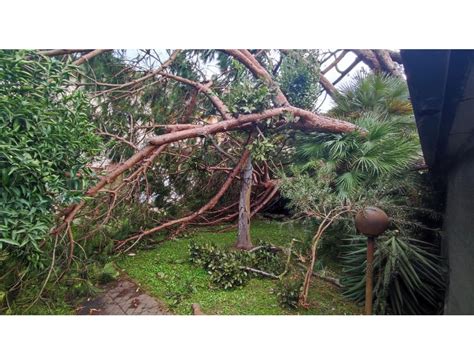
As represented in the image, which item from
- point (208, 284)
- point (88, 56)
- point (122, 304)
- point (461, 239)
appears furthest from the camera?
point (88, 56)

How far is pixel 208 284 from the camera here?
217cm

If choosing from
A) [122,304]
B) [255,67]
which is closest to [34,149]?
[122,304]

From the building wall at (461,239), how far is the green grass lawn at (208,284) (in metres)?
0.62

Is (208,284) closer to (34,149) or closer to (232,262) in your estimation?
(232,262)

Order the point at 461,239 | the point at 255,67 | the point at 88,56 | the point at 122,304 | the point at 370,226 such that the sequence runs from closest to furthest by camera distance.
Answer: the point at 370,226
the point at 461,239
the point at 122,304
the point at 88,56
the point at 255,67

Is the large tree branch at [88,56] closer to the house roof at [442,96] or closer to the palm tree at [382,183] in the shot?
the palm tree at [382,183]

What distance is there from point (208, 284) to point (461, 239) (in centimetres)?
180

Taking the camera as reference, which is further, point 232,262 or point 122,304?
point 232,262

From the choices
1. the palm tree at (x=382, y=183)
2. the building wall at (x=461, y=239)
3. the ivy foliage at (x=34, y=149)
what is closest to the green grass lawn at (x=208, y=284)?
the palm tree at (x=382, y=183)

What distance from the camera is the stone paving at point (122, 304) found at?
1920 millimetres

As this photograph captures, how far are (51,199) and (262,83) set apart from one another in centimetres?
186

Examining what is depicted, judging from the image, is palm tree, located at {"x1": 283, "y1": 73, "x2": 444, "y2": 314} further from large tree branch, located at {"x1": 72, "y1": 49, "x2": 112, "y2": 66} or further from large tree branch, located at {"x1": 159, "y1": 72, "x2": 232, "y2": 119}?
large tree branch, located at {"x1": 72, "y1": 49, "x2": 112, "y2": 66}
